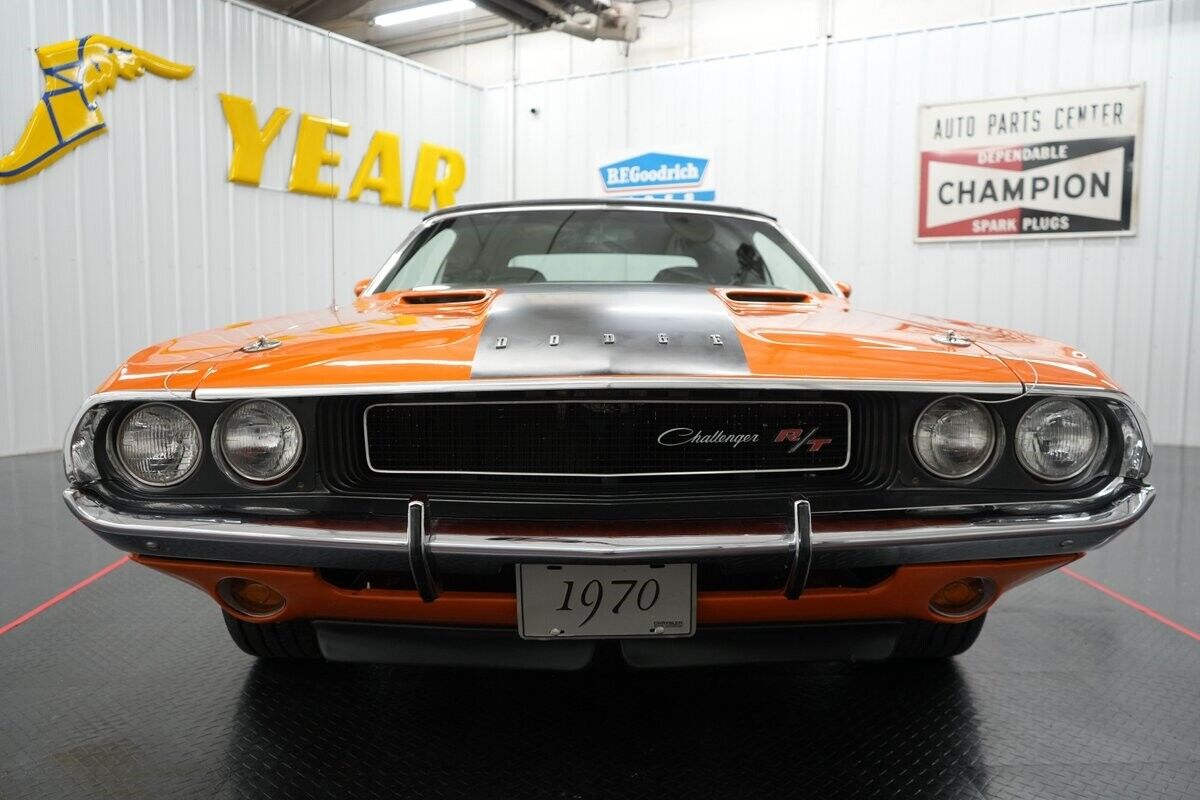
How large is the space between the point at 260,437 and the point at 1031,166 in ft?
18.8

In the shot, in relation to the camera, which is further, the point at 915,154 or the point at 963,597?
the point at 915,154

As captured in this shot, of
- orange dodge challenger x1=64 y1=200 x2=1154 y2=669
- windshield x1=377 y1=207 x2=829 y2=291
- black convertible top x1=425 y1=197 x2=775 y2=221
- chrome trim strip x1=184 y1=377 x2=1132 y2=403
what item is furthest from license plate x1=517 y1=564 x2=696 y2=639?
black convertible top x1=425 y1=197 x2=775 y2=221

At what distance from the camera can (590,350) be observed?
1.20 metres

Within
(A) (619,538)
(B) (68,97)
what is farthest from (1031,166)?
(B) (68,97)

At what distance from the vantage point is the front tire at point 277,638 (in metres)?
1.57

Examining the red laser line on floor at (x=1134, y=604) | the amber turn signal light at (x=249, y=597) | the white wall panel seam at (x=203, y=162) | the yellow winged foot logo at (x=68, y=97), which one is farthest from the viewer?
the white wall panel seam at (x=203, y=162)

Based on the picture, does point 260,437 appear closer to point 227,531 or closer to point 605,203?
point 227,531

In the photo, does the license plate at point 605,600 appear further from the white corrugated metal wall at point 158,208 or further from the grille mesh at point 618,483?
the white corrugated metal wall at point 158,208

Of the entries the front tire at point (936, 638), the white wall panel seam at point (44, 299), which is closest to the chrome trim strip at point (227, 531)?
the front tire at point (936, 638)

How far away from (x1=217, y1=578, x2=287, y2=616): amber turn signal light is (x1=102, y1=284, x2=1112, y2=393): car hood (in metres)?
0.38

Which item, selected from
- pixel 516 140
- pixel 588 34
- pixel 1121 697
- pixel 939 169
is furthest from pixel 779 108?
pixel 1121 697

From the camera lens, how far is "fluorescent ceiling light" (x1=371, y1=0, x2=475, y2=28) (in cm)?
747

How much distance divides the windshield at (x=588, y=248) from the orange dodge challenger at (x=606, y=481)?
0.95 meters

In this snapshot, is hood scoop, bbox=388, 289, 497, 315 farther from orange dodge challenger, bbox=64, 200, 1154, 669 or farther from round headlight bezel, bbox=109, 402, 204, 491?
round headlight bezel, bbox=109, 402, 204, 491
